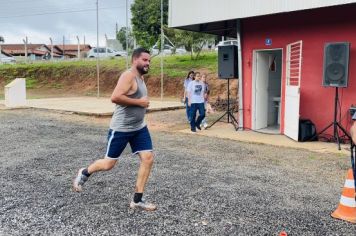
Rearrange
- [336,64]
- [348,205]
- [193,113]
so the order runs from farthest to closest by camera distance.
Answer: [193,113]
[336,64]
[348,205]

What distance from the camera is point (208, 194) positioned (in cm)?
539

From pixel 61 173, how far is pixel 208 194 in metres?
2.47

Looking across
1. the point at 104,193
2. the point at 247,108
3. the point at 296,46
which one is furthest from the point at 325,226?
the point at 247,108

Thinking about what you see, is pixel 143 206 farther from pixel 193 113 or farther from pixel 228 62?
pixel 228 62

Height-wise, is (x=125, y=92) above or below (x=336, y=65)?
below

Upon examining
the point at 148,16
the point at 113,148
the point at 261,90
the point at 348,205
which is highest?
the point at 148,16

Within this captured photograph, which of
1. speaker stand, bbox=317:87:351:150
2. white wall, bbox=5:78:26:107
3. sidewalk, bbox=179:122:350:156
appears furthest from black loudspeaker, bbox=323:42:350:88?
white wall, bbox=5:78:26:107

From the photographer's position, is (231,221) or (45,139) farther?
(45,139)

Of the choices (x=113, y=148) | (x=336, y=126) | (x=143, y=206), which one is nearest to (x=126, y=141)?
(x=113, y=148)

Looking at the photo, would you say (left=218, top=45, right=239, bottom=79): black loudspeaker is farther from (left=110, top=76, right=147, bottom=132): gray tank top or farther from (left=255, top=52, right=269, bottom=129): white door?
(left=110, top=76, right=147, bottom=132): gray tank top

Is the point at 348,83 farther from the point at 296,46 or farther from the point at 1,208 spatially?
the point at 1,208

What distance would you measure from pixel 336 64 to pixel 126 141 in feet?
18.1

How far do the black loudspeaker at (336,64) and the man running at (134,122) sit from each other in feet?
17.2

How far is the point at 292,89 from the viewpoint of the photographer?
984 centimetres
